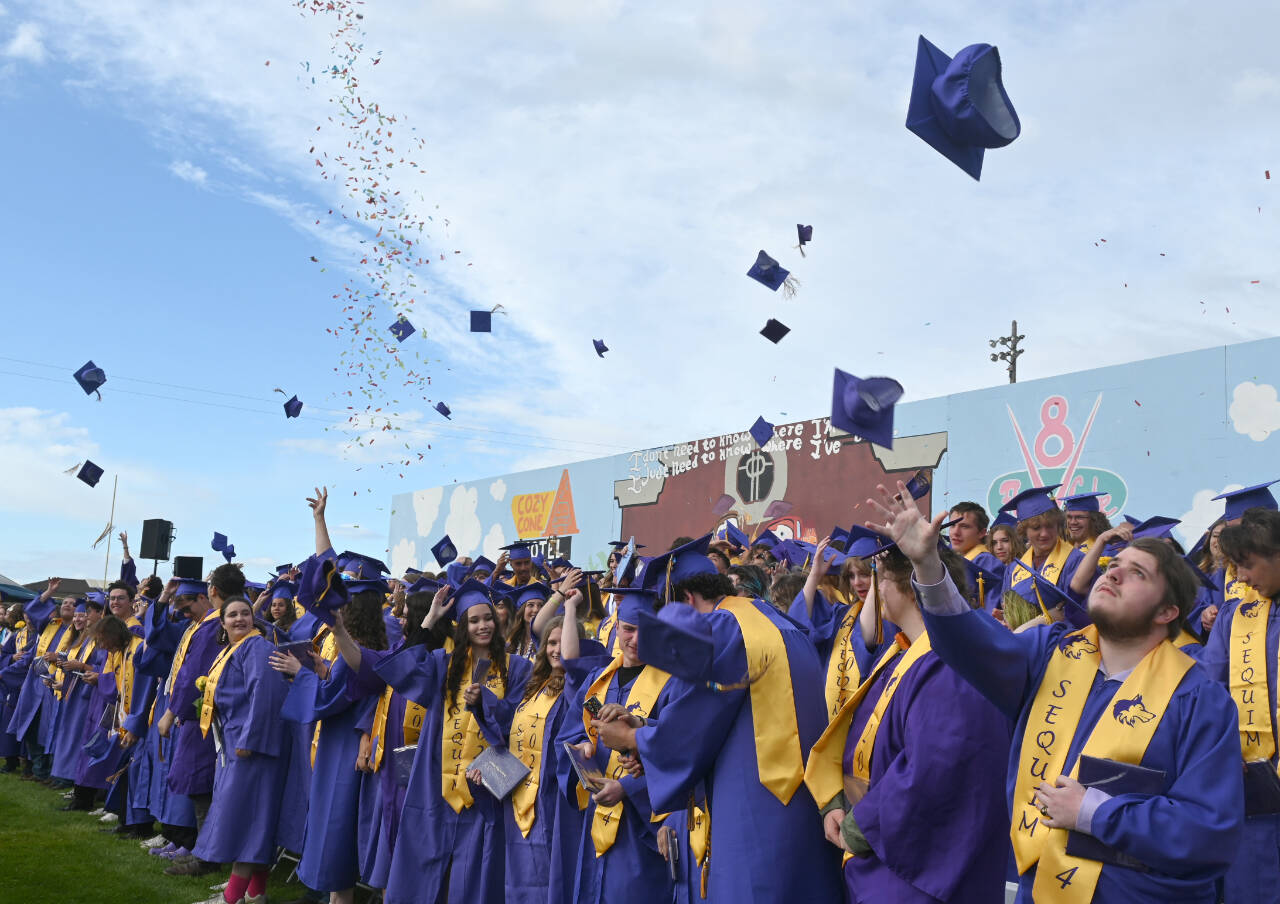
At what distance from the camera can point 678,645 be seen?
3.39 meters

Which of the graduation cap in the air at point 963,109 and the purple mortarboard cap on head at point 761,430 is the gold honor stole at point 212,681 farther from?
the purple mortarboard cap on head at point 761,430

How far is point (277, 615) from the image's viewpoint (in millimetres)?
8727

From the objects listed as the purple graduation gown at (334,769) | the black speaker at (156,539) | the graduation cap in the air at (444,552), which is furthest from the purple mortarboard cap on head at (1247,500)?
the black speaker at (156,539)

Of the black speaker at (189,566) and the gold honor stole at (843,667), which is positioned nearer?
the gold honor stole at (843,667)

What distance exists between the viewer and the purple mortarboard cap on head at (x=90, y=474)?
13094 millimetres

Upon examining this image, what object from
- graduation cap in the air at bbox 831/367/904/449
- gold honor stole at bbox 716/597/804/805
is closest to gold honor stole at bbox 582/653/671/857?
gold honor stole at bbox 716/597/804/805

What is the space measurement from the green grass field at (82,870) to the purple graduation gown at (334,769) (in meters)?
1.09

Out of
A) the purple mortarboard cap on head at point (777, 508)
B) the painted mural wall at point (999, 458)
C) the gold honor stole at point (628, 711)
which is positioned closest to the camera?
the gold honor stole at point (628, 711)

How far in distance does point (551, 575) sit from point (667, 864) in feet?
16.2

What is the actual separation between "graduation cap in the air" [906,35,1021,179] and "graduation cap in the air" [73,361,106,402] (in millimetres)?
10227

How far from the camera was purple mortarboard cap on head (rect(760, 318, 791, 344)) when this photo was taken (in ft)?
36.9

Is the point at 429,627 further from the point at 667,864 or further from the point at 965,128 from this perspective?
the point at 965,128

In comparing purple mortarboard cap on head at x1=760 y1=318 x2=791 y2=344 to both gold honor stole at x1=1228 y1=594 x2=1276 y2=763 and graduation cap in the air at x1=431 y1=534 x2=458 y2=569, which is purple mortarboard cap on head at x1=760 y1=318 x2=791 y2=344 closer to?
graduation cap in the air at x1=431 y1=534 x2=458 y2=569

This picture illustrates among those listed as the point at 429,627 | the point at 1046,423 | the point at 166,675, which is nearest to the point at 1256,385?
Answer: the point at 1046,423
